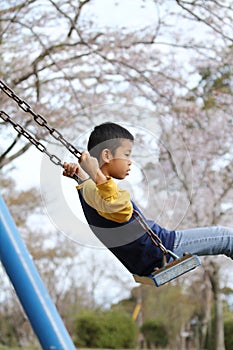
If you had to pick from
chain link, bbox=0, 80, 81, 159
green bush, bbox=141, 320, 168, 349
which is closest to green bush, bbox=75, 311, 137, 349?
green bush, bbox=141, 320, 168, 349

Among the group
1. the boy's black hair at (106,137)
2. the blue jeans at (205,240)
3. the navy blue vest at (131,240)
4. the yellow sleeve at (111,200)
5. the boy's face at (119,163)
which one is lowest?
the blue jeans at (205,240)

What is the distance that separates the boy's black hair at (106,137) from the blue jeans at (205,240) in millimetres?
415

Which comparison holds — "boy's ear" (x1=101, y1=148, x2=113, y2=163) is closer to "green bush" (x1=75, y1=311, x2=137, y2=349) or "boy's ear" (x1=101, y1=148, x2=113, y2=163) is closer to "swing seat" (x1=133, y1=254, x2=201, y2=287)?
"swing seat" (x1=133, y1=254, x2=201, y2=287)

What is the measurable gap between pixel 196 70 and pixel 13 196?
615cm

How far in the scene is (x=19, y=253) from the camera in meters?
2.28

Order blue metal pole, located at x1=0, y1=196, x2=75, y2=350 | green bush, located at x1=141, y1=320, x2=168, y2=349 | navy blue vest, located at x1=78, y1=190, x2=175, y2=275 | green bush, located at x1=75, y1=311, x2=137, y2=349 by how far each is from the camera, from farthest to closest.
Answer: green bush, located at x1=141, y1=320, x2=168, y2=349, green bush, located at x1=75, y1=311, x2=137, y2=349, navy blue vest, located at x1=78, y1=190, x2=175, y2=275, blue metal pole, located at x1=0, y1=196, x2=75, y2=350

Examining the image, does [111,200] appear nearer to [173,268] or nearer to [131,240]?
[131,240]

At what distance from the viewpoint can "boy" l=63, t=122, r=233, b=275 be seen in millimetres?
2648

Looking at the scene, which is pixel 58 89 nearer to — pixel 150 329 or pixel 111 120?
pixel 111 120

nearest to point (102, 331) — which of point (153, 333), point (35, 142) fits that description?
point (153, 333)

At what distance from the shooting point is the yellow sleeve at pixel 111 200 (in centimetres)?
262

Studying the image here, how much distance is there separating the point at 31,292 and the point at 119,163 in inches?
28.1

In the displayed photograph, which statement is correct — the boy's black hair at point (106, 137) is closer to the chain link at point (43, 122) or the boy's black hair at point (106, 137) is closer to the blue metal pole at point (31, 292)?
the chain link at point (43, 122)

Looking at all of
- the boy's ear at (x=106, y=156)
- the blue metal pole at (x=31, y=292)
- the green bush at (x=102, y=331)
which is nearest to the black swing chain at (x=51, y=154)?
the boy's ear at (x=106, y=156)
